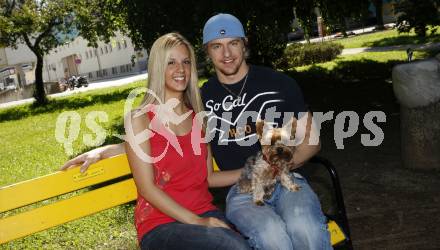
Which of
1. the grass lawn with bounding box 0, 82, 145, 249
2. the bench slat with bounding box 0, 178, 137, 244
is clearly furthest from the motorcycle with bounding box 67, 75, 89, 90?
the bench slat with bounding box 0, 178, 137, 244

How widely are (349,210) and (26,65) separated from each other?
8174 centimetres

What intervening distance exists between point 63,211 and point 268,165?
5.43 ft

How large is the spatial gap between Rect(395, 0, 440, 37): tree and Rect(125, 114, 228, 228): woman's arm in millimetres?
10400

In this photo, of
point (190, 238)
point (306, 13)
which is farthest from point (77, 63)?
point (190, 238)

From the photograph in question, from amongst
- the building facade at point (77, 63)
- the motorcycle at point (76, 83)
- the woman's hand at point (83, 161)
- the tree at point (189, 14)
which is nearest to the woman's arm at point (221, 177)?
the woman's hand at point (83, 161)

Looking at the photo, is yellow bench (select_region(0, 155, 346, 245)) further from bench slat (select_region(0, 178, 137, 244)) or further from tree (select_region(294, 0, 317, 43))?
tree (select_region(294, 0, 317, 43))

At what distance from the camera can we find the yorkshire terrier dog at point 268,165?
11.6 feet

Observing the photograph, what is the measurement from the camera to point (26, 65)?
79.1m

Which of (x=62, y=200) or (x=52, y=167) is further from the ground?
(x=62, y=200)

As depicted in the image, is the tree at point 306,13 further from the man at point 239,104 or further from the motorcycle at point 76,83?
the motorcycle at point 76,83

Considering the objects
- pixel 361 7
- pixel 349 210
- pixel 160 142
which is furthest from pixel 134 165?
pixel 361 7

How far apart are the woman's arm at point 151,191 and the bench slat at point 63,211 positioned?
0.63 metres

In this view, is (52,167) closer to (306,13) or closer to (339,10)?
(306,13)

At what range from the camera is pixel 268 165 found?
3.64 m
